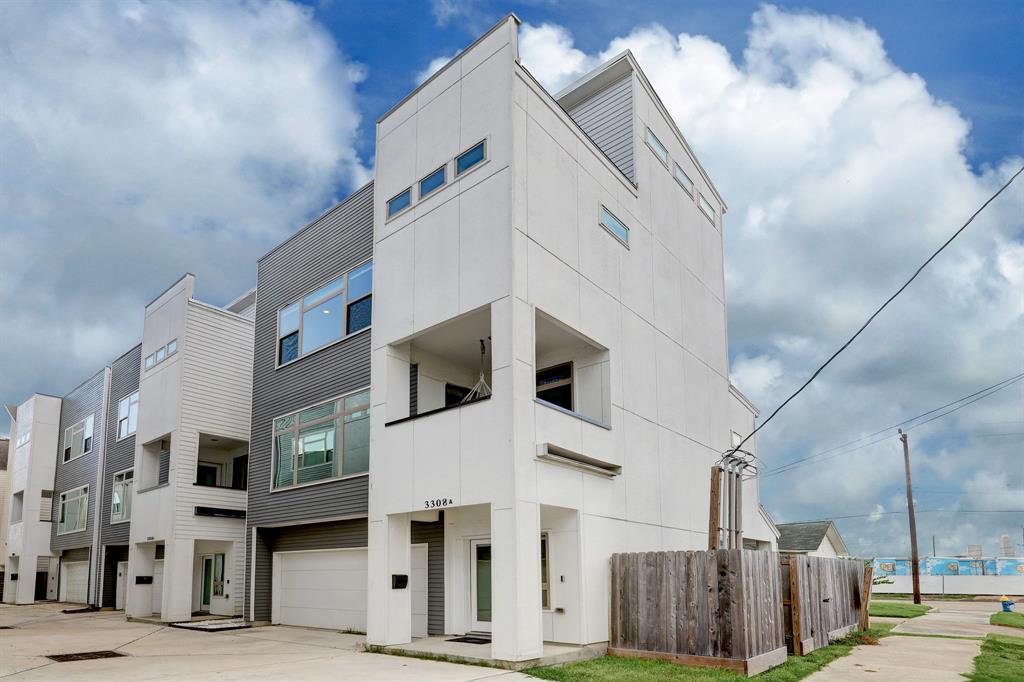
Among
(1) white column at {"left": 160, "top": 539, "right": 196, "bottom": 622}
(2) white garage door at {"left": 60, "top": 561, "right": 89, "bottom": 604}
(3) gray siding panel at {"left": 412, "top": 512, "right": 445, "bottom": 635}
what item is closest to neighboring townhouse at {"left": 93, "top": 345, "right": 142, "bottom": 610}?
(2) white garage door at {"left": 60, "top": 561, "right": 89, "bottom": 604}

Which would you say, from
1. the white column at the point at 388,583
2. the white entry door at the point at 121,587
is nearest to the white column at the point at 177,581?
the white entry door at the point at 121,587

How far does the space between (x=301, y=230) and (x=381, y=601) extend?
974 cm

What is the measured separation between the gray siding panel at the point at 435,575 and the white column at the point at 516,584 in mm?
3183

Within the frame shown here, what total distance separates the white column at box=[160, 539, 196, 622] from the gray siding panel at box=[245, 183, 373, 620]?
106 inches

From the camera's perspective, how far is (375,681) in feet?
32.8

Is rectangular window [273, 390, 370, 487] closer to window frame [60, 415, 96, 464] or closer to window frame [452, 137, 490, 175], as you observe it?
window frame [452, 137, 490, 175]

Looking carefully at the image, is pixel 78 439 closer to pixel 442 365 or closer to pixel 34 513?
pixel 34 513

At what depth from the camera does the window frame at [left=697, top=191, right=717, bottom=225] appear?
21156 millimetres

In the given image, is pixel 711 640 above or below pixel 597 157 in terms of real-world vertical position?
below

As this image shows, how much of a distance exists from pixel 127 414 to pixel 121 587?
6.03 meters

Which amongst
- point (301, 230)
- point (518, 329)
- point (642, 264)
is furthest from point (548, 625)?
point (301, 230)

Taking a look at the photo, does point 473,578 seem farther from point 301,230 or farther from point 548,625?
point 301,230

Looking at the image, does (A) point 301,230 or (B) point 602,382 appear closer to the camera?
(B) point 602,382

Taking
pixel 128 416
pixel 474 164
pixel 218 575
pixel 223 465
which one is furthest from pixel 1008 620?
pixel 128 416
